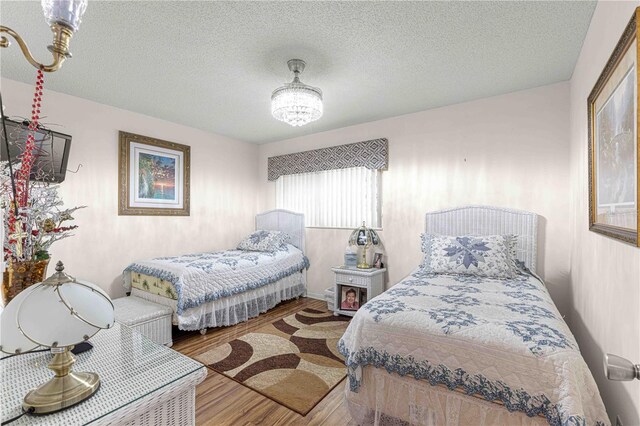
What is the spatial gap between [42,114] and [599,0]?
4.41 metres

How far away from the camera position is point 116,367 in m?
1.00

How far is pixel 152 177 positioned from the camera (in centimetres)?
378

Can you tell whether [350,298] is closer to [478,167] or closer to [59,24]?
[478,167]

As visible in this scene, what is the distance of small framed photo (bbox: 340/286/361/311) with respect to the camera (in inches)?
144

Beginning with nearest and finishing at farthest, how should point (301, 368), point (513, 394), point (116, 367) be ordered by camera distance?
point (116, 367)
point (513, 394)
point (301, 368)

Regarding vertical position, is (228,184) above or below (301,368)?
above

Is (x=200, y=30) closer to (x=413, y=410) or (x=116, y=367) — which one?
(x=116, y=367)

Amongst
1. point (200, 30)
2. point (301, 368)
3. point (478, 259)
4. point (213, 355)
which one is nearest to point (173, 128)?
point (200, 30)

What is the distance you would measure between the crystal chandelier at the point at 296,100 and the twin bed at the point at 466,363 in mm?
1508

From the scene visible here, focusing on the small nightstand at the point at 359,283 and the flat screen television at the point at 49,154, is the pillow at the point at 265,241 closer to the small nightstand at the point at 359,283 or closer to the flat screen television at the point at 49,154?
the small nightstand at the point at 359,283

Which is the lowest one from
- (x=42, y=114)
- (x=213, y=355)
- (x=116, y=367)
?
(x=213, y=355)

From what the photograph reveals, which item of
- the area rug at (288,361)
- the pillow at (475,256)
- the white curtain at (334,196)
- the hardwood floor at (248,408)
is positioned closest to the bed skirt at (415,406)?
the hardwood floor at (248,408)

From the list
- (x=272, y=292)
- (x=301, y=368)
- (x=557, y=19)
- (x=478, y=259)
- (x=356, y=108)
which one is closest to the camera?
(x=557, y=19)

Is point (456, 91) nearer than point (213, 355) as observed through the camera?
No
